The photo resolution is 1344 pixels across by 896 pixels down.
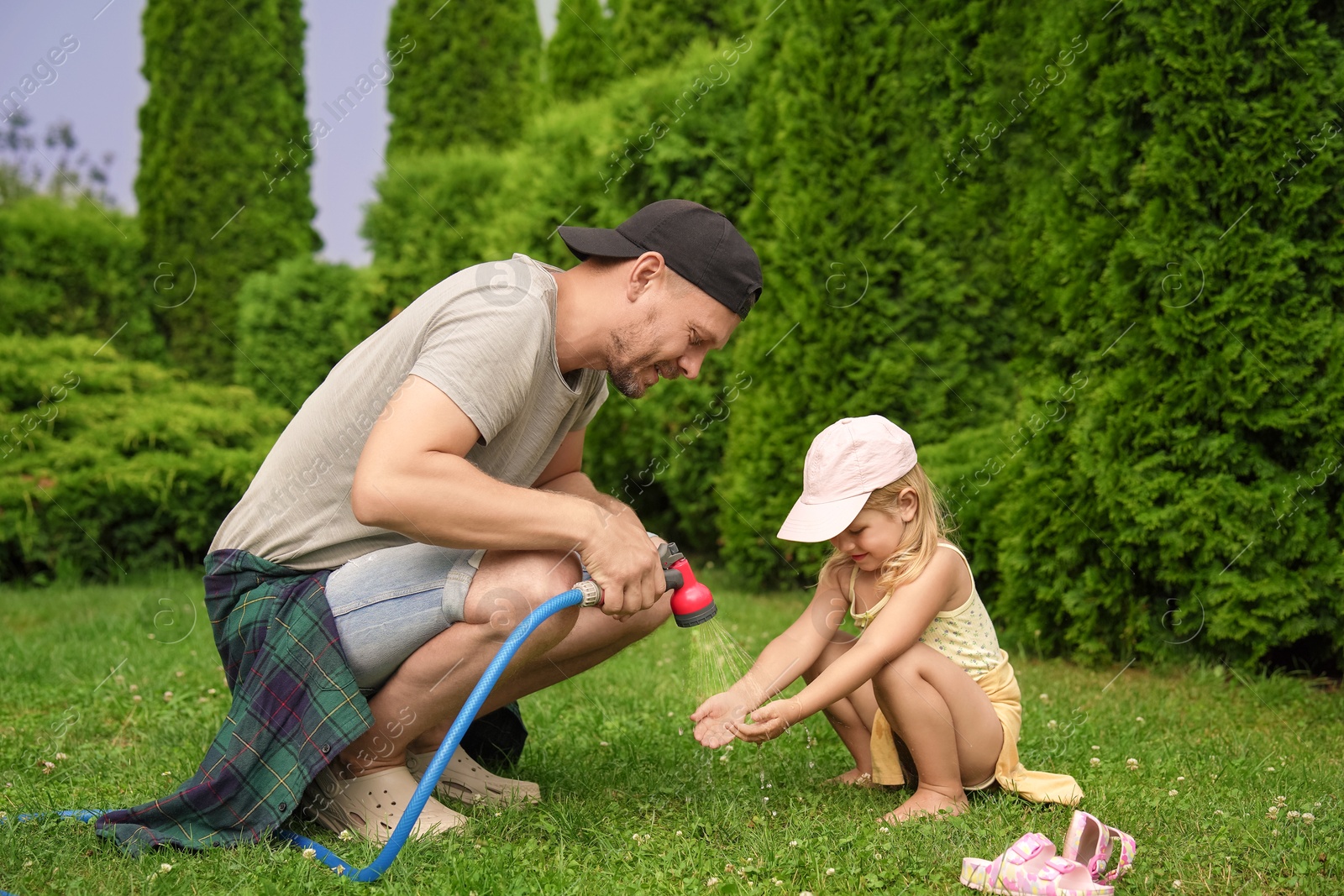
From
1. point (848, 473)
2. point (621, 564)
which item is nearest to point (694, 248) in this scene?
point (848, 473)

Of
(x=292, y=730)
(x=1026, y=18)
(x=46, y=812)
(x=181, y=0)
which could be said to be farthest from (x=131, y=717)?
(x=181, y=0)

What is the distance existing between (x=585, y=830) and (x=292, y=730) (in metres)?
0.71

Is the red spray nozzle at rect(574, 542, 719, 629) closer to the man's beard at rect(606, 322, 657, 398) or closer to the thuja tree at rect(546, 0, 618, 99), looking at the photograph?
the man's beard at rect(606, 322, 657, 398)

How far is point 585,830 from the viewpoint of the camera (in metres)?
2.56

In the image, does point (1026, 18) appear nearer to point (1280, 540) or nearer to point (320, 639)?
point (1280, 540)

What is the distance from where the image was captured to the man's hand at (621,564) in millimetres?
2277

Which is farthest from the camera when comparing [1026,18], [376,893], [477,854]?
[1026,18]

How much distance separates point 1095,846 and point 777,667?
2.58 feet

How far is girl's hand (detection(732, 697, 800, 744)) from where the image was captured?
2354 millimetres

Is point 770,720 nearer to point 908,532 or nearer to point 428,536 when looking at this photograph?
point 908,532

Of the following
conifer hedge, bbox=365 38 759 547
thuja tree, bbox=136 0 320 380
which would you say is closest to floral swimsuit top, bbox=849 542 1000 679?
conifer hedge, bbox=365 38 759 547

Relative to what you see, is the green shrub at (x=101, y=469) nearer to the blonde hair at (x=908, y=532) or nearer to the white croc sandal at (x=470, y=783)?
the white croc sandal at (x=470, y=783)

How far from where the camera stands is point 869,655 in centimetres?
243

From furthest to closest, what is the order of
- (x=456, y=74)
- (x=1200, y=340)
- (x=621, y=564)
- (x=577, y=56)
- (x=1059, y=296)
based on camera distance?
(x=456, y=74)
(x=577, y=56)
(x=1059, y=296)
(x=1200, y=340)
(x=621, y=564)
